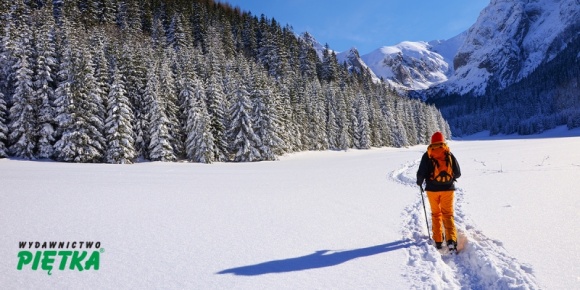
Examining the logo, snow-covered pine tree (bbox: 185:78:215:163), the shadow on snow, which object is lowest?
the shadow on snow

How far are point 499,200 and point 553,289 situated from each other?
6.46m

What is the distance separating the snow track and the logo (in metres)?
5.21

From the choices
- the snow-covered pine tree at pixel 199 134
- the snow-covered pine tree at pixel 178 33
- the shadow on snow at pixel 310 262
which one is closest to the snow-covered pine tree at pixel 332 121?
the snow-covered pine tree at pixel 199 134

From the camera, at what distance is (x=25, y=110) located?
27719mm

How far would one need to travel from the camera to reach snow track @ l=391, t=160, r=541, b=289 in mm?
4258

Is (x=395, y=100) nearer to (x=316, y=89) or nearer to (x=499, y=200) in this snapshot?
(x=316, y=89)

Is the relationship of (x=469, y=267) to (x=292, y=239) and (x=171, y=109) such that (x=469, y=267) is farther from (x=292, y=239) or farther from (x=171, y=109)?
(x=171, y=109)

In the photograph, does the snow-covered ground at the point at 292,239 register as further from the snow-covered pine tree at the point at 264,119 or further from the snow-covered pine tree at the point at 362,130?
the snow-covered pine tree at the point at 362,130

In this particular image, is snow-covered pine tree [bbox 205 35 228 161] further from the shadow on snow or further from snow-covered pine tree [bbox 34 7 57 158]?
the shadow on snow

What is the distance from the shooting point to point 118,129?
28969mm

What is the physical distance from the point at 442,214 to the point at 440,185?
0.62 metres

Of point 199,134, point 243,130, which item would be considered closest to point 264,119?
point 243,130

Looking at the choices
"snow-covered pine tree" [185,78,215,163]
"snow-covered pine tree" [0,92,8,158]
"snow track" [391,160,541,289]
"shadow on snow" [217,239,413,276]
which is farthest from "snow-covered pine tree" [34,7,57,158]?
"snow track" [391,160,541,289]

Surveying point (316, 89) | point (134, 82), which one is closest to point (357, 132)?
point (316, 89)
